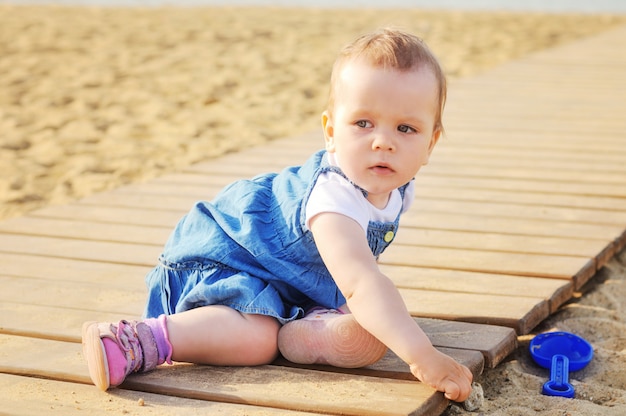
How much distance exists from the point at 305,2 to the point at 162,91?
43.2ft

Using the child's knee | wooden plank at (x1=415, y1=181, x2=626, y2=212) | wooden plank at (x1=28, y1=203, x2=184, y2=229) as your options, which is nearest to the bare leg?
the child's knee

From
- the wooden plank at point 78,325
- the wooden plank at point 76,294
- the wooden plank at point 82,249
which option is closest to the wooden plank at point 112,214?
the wooden plank at point 82,249

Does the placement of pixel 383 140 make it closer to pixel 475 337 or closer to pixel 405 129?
pixel 405 129

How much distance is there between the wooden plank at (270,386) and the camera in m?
1.94

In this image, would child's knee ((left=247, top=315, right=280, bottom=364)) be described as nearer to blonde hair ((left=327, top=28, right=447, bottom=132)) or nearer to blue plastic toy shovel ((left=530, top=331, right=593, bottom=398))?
blonde hair ((left=327, top=28, right=447, bottom=132))

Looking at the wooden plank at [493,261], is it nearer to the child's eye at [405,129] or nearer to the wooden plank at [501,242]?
the wooden plank at [501,242]

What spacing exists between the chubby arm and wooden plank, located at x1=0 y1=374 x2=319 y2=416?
0.25 metres

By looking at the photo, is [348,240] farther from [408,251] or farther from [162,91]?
[162,91]

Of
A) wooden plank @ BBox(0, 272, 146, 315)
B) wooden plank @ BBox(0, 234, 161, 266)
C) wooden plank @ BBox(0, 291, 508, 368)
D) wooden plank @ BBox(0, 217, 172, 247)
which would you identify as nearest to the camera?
wooden plank @ BBox(0, 291, 508, 368)

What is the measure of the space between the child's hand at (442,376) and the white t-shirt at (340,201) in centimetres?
33

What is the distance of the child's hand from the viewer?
6.49 ft

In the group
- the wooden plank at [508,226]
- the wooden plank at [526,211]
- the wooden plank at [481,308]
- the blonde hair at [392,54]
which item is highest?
the blonde hair at [392,54]

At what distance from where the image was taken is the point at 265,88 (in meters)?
7.30

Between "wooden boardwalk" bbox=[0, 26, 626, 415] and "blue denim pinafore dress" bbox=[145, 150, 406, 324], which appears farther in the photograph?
"blue denim pinafore dress" bbox=[145, 150, 406, 324]
